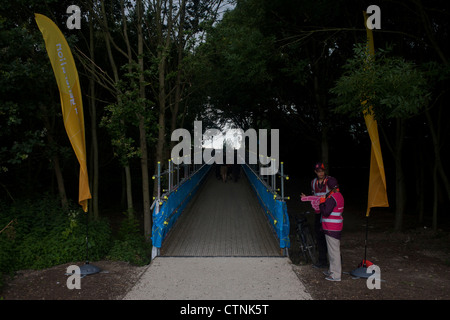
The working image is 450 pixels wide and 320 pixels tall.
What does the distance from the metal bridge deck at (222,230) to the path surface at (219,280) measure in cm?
70

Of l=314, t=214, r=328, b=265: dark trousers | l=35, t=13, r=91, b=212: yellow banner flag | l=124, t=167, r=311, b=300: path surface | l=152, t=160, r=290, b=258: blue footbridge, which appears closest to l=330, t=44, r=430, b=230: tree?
l=152, t=160, r=290, b=258: blue footbridge

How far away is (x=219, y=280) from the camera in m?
6.78

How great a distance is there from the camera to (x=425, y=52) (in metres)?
12.4

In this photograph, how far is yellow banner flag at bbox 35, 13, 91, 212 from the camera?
718 centimetres

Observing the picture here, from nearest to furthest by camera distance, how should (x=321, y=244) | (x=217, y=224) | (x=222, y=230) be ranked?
(x=321, y=244) → (x=222, y=230) → (x=217, y=224)

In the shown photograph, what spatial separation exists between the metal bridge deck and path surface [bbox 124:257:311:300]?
2.30ft

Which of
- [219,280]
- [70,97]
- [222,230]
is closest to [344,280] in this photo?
[219,280]

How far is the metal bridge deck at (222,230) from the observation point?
29.6 feet

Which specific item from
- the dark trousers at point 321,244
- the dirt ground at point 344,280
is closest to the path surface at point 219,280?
the dirt ground at point 344,280

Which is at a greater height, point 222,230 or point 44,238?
point 44,238

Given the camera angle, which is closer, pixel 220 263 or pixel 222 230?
pixel 220 263

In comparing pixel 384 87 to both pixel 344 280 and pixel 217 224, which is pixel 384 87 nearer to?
pixel 344 280

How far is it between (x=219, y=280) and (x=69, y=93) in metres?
4.50

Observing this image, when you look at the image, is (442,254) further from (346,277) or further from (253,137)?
(253,137)
